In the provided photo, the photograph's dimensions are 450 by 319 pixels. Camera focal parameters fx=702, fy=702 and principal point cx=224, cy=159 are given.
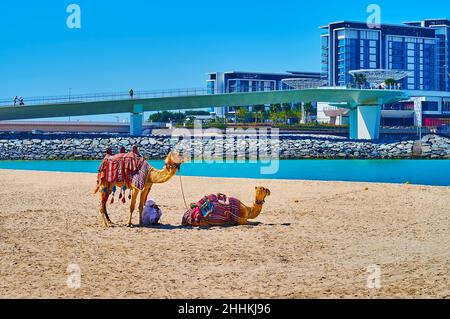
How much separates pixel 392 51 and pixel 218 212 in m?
173

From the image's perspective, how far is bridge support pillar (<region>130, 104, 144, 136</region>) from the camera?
81.4 m

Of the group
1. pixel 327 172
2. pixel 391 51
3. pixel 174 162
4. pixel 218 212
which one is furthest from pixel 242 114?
pixel 174 162

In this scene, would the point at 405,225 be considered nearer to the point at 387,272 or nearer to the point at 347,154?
the point at 387,272

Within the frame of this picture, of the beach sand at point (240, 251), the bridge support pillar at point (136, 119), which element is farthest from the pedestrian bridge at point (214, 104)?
the beach sand at point (240, 251)

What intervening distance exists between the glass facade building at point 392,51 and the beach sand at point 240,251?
154 meters

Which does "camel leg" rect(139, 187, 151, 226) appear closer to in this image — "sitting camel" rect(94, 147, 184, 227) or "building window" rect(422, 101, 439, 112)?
"sitting camel" rect(94, 147, 184, 227)

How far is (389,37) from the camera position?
18288 cm

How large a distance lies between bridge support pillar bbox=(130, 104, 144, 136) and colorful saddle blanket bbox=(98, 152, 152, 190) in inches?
2511

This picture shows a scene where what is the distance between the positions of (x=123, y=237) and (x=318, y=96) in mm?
70420

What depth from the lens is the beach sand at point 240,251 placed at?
37.6ft

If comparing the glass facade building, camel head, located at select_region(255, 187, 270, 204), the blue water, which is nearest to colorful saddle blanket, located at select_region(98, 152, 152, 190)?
camel head, located at select_region(255, 187, 270, 204)

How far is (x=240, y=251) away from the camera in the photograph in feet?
48.4

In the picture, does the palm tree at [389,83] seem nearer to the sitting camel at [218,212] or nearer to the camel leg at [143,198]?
the sitting camel at [218,212]
